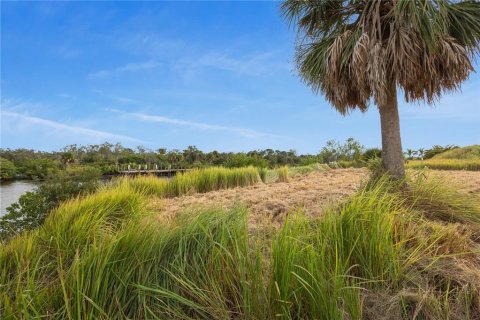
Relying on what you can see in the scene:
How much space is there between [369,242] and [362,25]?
4.83 meters

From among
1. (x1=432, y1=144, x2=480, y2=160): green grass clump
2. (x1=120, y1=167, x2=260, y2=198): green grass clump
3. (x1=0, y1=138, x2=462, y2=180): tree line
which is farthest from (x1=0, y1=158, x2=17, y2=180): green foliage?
(x1=432, y1=144, x2=480, y2=160): green grass clump

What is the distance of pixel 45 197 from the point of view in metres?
7.74

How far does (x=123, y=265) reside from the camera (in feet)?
7.38

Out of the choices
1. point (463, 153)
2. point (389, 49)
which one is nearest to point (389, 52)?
point (389, 49)

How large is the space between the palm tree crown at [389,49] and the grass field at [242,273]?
3.20 meters

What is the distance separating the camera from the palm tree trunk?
6250 millimetres

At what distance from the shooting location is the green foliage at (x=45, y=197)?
21.0ft

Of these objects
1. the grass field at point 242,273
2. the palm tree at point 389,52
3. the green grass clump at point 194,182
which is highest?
the palm tree at point 389,52

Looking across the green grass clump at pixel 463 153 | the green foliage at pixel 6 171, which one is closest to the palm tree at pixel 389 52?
the green grass clump at pixel 463 153

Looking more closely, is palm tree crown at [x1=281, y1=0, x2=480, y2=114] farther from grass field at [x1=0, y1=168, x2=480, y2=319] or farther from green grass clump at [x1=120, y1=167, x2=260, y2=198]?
green grass clump at [x1=120, y1=167, x2=260, y2=198]

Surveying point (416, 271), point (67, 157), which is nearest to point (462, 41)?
point (416, 271)

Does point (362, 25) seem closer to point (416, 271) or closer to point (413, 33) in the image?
point (413, 33)

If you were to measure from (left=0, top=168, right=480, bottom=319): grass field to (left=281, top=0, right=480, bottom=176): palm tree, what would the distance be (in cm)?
312

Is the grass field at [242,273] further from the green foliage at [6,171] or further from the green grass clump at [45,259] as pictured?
the green foliage at [6,171]
